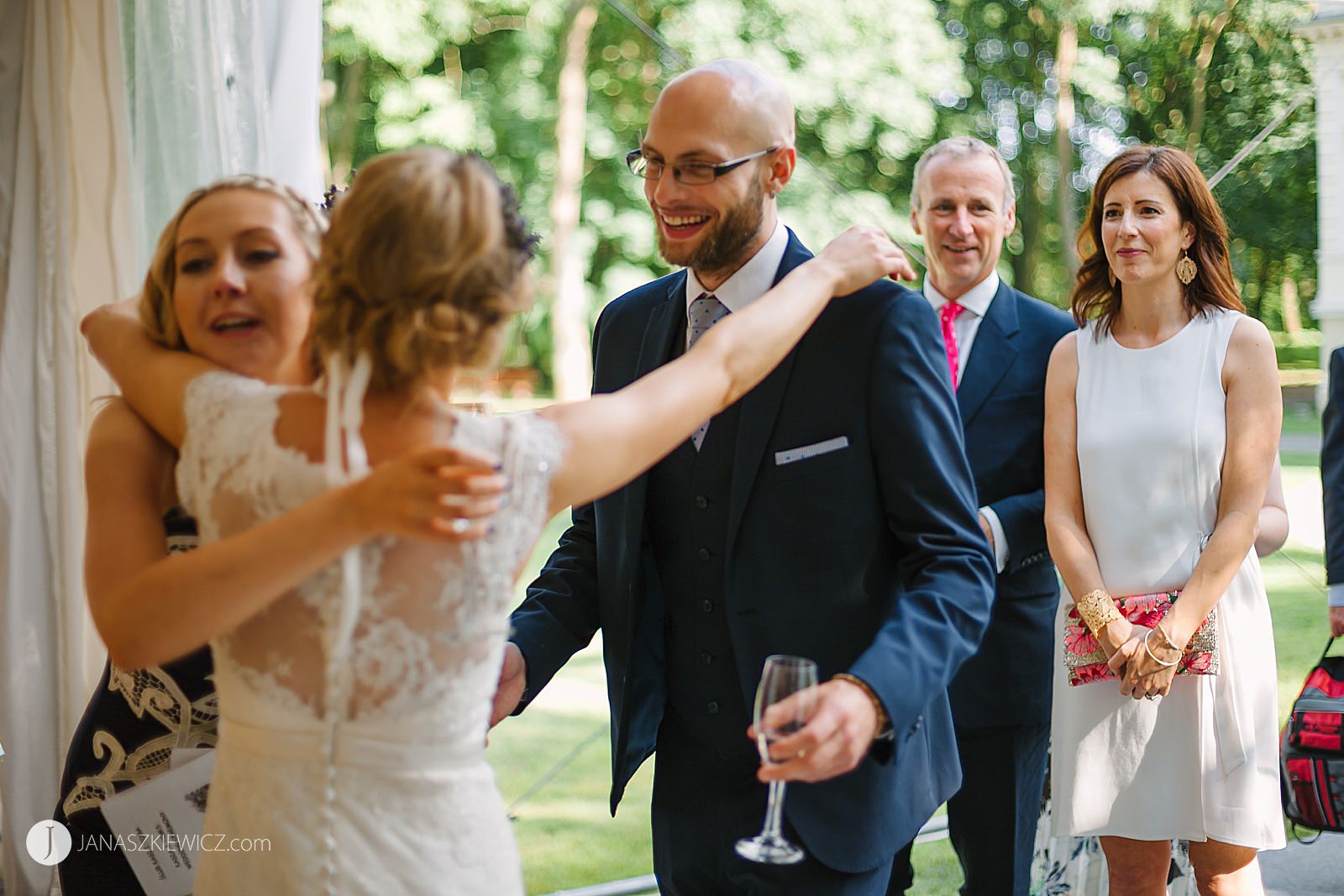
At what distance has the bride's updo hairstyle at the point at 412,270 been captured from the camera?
1.42m

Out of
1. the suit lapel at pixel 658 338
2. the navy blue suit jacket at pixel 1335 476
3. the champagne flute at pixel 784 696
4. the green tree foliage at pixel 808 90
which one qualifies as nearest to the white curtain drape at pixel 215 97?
the suit lapel at pixel 658 338

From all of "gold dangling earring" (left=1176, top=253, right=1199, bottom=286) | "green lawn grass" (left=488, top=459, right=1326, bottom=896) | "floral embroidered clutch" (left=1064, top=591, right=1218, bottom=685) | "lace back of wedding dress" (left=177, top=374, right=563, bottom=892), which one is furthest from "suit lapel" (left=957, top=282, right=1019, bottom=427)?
"green lawn grass" (left=488, top=459, right=1326, bottom=896)

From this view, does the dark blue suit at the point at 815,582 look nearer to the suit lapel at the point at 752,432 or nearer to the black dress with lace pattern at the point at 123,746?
the suit lapel at the point at 752,432

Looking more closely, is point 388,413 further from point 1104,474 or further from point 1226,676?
point 1226,676

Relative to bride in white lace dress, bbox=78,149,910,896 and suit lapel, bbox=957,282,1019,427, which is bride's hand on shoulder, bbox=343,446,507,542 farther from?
suit lapel, bbox=957,282,1019,427

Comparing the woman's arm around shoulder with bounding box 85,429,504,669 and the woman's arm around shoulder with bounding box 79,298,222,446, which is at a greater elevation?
the woman's arm around shoulder with bounding box 79,298,222,446

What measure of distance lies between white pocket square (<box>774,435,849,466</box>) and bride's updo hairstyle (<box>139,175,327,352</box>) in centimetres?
86

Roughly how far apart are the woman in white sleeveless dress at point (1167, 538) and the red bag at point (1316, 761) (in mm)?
251

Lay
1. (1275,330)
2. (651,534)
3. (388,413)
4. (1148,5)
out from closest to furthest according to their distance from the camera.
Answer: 1. (388,413)
2. (651,534)
3. (1275,330)
4. (1148,5)

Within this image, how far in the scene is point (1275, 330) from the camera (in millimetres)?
8016

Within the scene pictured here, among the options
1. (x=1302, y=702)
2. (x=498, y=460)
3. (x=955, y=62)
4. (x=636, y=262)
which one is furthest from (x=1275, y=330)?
(x=636, y=262)

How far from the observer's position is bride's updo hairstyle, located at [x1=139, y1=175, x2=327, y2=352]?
1665mm

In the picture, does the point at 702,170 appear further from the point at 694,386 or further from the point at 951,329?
the point at 951,329

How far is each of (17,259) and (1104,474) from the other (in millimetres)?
2896
